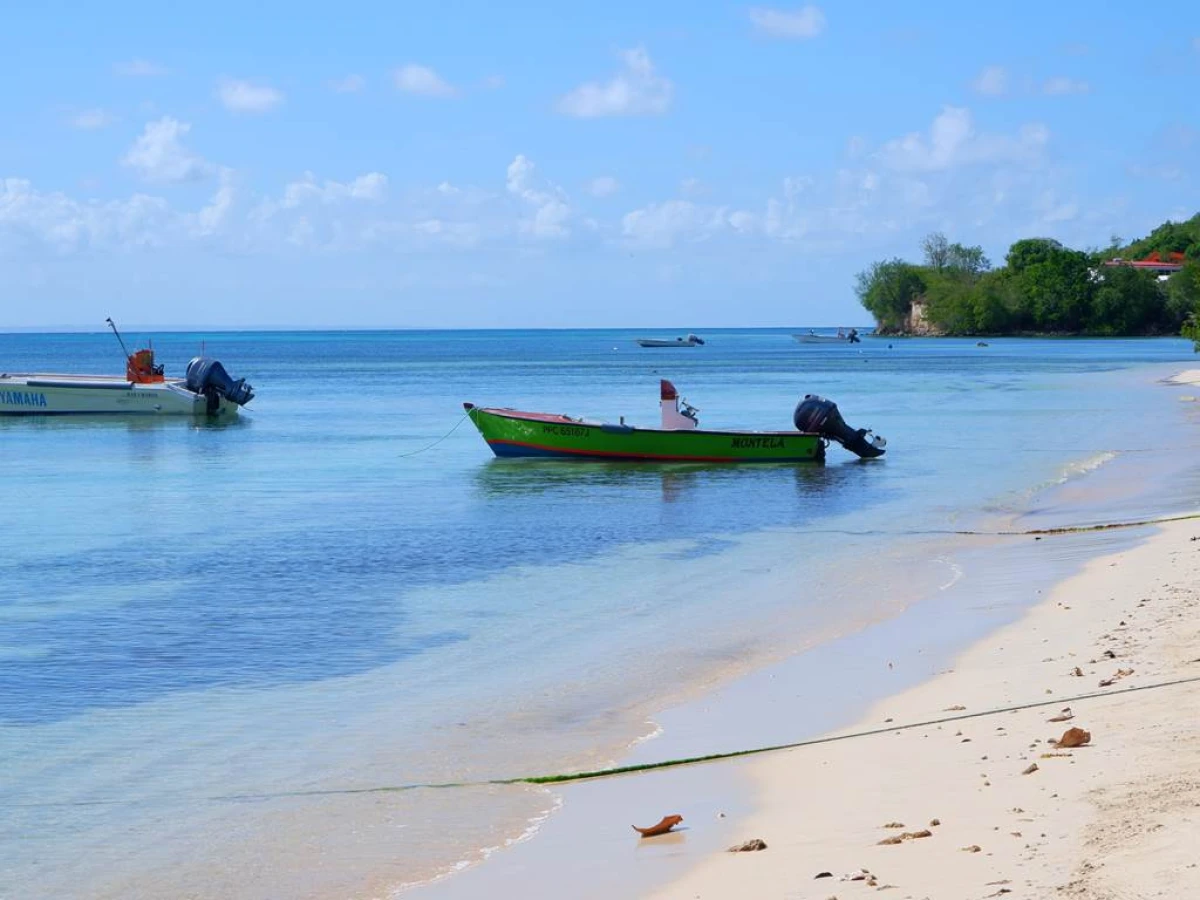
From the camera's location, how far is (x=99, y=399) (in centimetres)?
5356

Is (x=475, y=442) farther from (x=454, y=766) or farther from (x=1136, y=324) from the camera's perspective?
(x=1136, y=324)

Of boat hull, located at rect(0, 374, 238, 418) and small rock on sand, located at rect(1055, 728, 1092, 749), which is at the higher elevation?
boat hull, located at rect(0, 374, 238, 418)

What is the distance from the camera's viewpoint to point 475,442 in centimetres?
4434

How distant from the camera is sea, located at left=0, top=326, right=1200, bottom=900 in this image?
8.83 meters

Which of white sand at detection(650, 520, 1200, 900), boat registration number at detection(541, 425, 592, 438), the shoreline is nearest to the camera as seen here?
white sand at detection(650, 520, 1200, 900)

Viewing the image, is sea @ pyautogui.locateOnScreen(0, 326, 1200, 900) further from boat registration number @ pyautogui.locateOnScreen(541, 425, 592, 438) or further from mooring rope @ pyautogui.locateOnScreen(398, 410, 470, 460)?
boat registration number @ pyautogui.locateOnScreen(541, 425, 592, 438)

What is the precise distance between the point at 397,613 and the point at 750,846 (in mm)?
9515

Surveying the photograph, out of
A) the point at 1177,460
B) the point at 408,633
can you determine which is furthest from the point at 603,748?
the point at 1177,460

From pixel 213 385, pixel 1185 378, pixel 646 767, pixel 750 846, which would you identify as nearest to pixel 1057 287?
pixel 1185 378

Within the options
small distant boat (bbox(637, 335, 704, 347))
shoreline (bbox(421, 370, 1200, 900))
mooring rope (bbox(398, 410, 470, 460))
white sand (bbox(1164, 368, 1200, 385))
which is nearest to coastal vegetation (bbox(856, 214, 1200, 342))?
small distant boat (bbox(637, 335, 704, 347))

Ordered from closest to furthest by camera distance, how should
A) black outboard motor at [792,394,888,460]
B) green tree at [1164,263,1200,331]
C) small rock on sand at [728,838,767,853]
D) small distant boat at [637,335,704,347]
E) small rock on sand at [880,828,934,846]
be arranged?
small rock on sand at [880,828,934,846] < small rock on sand at [728,838,767,853] < black outboard motor at [792,394,888,460] < green tree at [1164,263,1200,331] < small distant boat at [637,335,704,347]

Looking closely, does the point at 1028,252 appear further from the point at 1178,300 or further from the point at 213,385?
the point at 213,385

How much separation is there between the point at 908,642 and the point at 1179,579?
3.04 m

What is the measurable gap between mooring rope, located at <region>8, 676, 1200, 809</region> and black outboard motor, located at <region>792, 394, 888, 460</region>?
25.9 m
